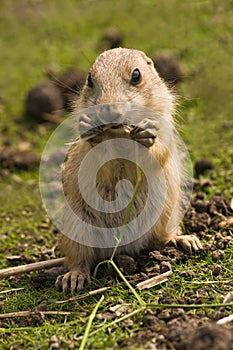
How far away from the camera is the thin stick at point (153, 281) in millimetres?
4762

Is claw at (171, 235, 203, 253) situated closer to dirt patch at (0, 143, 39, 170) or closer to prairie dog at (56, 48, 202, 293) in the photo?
prairie dog at (56, 48, 202, 293)

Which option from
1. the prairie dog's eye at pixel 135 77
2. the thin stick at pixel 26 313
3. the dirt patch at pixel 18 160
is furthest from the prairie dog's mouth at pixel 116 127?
the dirt patch at pixel 18 160

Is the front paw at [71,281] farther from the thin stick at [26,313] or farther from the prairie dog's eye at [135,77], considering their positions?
the prairie dog's eye at [135,77]

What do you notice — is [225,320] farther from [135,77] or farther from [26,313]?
[135,77]

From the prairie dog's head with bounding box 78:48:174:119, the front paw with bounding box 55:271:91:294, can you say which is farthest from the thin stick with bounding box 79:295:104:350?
the prairie dog's head with bounding box 78:48:174:119

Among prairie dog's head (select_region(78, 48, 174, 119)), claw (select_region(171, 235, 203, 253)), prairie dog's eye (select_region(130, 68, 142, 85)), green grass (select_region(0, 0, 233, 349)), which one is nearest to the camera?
green grass (select_region(0, 0, 233, 349))

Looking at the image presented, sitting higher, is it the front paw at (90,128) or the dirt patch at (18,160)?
the front paw at (90,128)

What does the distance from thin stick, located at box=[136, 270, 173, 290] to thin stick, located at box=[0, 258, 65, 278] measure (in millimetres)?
1062

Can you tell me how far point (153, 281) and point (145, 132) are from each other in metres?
1.08

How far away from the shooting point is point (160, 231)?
543cm

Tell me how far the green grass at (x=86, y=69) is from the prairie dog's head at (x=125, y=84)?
0.51m

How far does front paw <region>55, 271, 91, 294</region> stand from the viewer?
5066mm

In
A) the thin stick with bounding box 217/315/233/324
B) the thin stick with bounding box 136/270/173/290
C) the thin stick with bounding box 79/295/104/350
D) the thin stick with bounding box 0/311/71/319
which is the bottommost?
the thin stick with bounding box 0/311/71/319

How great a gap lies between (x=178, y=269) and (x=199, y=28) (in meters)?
5.97
